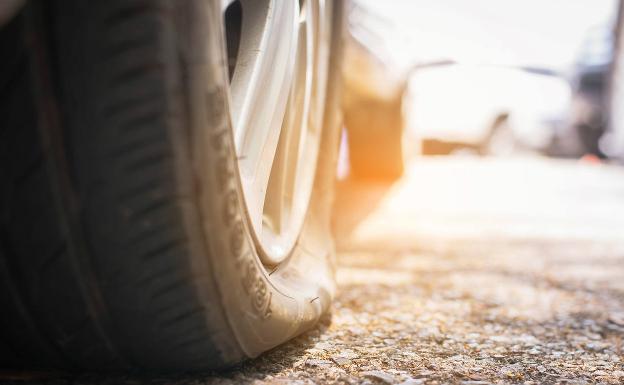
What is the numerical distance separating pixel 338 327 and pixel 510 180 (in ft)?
14.7

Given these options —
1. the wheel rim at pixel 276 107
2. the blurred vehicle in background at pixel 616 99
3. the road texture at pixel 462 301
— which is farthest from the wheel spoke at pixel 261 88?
the blurred vehicle in background at pixel 616 99

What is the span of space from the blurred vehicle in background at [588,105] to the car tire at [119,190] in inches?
A: 441

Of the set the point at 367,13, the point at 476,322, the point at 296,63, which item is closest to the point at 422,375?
the point at 476,322

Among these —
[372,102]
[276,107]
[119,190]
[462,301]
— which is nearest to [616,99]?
[372,102]

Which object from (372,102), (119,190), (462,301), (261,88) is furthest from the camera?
(372,102)

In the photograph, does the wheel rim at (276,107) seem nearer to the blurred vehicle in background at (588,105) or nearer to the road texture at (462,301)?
the road texture at (462,301)

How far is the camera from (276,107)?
1.22m

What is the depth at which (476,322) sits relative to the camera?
154 centimetres

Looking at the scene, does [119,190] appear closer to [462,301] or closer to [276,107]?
[276,107]

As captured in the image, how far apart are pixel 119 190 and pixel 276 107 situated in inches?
19.7

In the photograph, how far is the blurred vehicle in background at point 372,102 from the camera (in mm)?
2934

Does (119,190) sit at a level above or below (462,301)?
above

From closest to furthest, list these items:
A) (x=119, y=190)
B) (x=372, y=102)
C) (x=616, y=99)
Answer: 1. (x=119, y=190)
2. (x=372, y=102)
3. (x=616, y=99)

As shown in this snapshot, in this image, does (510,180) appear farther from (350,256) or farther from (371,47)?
(350,256)
